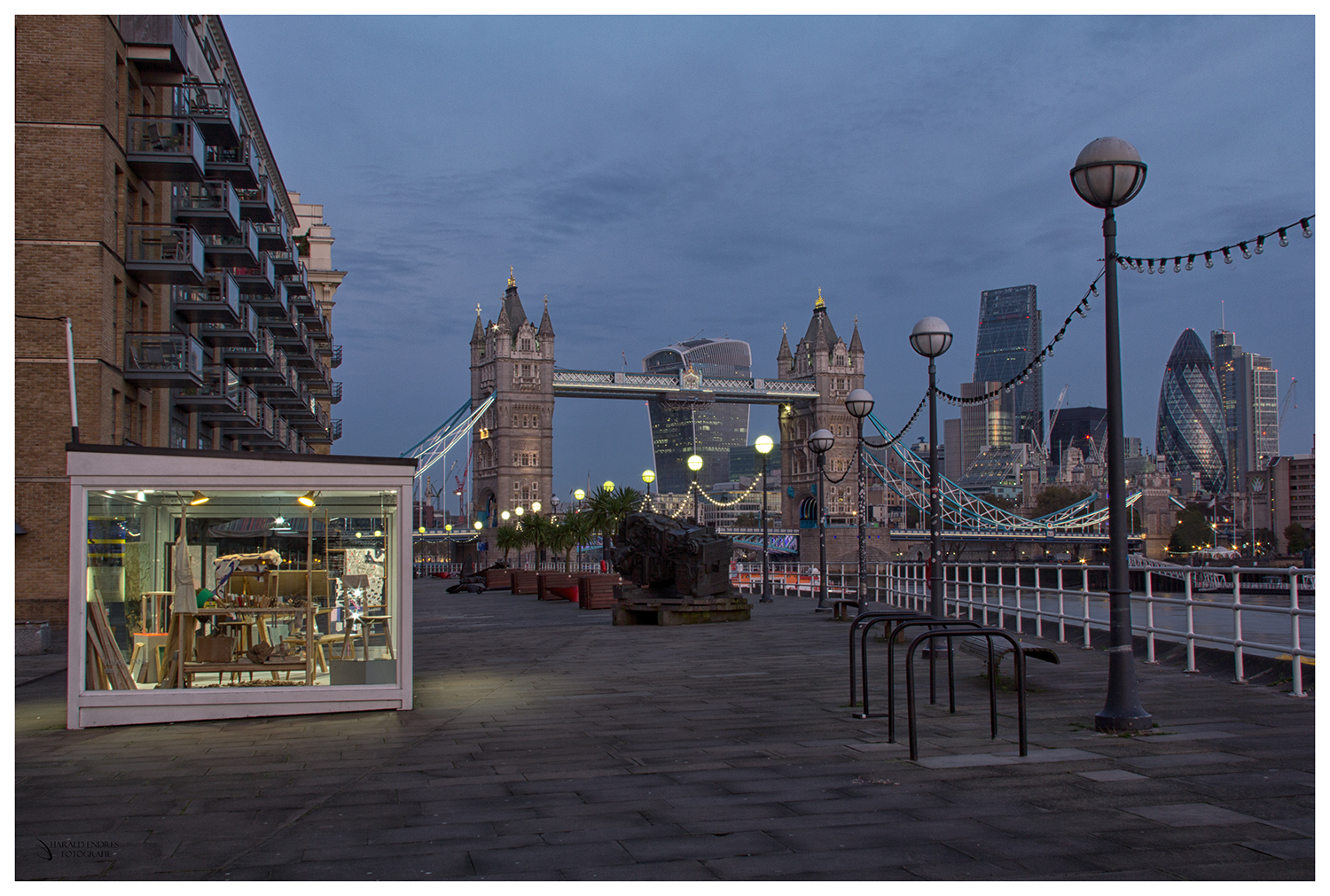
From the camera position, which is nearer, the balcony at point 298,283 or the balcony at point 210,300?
the balcony at point 210,300

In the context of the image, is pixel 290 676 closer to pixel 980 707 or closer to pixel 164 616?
pixel 164 616

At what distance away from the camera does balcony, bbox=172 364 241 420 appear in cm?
3100

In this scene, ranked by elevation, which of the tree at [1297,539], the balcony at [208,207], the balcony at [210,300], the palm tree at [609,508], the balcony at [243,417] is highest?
the balcony at [208,207]

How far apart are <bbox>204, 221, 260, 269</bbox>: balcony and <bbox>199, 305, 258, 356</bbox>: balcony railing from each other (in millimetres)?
1465

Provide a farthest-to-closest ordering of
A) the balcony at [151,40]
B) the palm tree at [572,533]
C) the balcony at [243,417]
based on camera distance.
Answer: the palm tree at [572,533] < the balcony at [243,417] < the balcony at [151,40]

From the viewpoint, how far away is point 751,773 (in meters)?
7.04

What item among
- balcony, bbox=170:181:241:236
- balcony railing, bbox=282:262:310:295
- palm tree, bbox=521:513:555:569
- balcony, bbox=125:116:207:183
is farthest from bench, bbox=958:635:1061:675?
palm tree, bbox=521:513:555:569

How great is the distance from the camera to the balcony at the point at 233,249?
3397 centimetres

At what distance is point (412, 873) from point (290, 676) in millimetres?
5783

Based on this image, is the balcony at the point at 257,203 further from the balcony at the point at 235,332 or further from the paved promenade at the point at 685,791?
the paved promenade at the point at 685,791

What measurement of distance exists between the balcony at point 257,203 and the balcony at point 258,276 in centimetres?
126

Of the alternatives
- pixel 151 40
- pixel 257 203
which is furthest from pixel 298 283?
pixel 151 40

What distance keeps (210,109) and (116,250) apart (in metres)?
7.38

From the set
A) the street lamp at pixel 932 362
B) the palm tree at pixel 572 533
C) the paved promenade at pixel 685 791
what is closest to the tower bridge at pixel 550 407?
the palm tree at pixel 572 533
